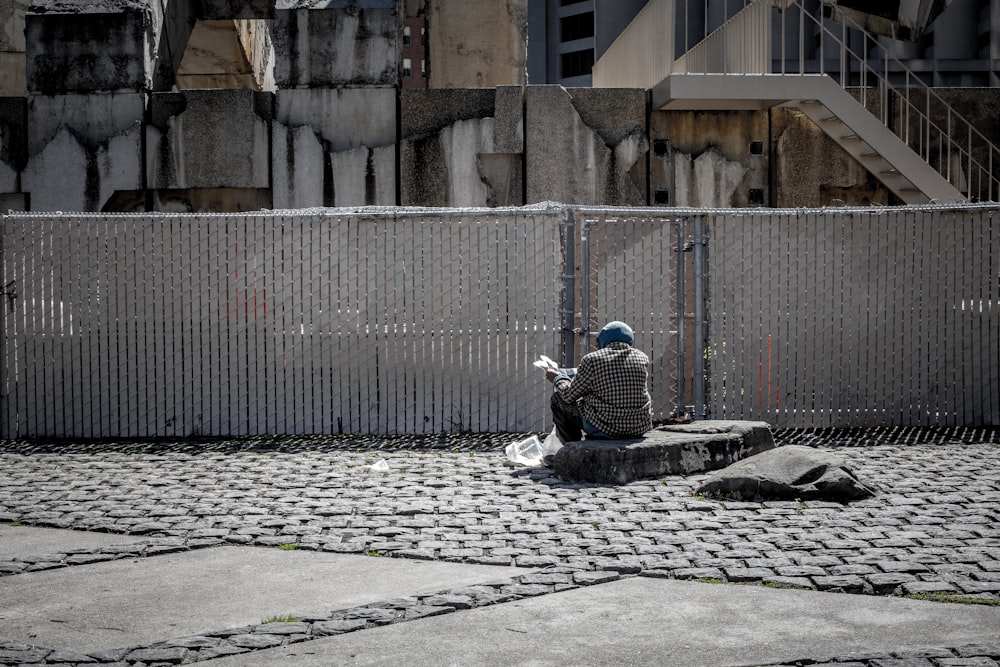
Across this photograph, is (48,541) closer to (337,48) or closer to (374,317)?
(374,317)

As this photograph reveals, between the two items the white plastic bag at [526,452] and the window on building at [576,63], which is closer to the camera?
the white plastic bag at [526,452]

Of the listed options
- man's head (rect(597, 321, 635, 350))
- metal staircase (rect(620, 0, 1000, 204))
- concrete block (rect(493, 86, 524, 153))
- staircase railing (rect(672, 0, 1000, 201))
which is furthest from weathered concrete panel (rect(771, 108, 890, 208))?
man's head (rect(597, 321, 635, 350))

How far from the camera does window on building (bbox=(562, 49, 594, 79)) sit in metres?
70.7

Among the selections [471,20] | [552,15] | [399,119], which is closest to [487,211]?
[399,119]

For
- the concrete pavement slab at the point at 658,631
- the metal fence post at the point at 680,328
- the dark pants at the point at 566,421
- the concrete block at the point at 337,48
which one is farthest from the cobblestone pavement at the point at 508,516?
the concrete block at the point at 337,48

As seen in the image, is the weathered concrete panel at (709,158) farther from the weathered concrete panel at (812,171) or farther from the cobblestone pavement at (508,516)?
the cobblestone pavement at (508,516)

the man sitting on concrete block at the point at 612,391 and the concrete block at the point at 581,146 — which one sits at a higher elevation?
the concrete block at the point at 581,146

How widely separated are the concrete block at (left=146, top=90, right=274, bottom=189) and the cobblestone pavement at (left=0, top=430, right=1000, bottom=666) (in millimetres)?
5279

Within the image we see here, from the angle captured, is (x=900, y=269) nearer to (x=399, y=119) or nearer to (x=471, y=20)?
(x=399, y=119)

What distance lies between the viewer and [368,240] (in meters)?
11.5

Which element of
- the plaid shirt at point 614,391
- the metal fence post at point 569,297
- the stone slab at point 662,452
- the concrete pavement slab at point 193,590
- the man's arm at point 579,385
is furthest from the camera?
the metal fence post at point 569,297

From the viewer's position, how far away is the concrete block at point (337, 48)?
15.5 metres

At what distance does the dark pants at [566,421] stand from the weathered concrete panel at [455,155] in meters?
5.87

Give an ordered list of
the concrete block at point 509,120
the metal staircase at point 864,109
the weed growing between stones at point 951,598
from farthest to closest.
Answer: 1. the concrete block at point 509,120
2. the metal staircase at point 864,109
3. the weed growing between stones at point 951,598
